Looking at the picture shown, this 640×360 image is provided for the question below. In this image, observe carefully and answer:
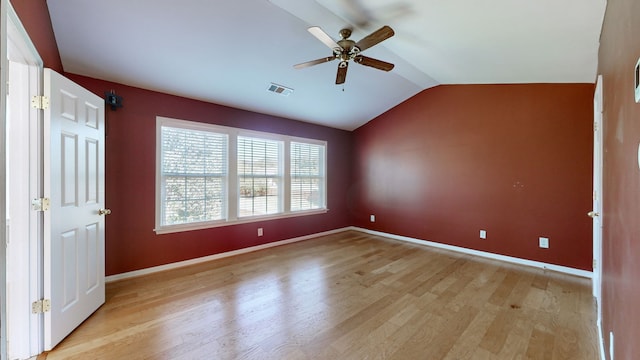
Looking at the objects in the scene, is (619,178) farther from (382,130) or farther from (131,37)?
(382,130)

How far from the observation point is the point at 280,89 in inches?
142

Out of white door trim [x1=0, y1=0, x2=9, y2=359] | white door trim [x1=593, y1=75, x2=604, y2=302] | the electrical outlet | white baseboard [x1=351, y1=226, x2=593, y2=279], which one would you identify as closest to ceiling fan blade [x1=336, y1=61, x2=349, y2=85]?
white door trim [x1=593, y1=75, x2=604, y2=302]

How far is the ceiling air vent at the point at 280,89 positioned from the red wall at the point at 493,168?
2.25 m

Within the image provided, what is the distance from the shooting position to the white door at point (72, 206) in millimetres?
1854

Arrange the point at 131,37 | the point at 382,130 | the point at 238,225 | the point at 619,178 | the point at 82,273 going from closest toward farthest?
1. the point at 619,178
2. the point at 82,273
3. the point at 131,37
4. the point at 238,225
5. the point at 382,130

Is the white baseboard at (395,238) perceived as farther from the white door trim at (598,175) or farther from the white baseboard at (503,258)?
the white door trim at (598,175)

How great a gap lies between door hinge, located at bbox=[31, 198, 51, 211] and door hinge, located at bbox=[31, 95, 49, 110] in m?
0.64

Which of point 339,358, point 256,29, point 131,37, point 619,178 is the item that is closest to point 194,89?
point 131,37

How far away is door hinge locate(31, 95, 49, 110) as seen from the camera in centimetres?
180

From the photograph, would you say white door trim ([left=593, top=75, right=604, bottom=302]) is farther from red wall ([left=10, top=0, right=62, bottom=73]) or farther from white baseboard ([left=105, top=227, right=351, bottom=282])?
red wall ([left=10, top=0, right=62, bottom=73])

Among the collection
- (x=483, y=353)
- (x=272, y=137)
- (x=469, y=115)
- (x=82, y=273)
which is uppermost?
(x=469, y=115)

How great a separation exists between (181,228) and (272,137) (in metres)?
1.97

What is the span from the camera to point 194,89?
10.9ft

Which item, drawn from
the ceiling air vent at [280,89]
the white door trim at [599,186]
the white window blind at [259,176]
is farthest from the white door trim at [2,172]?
the white door trim at [599,186]
